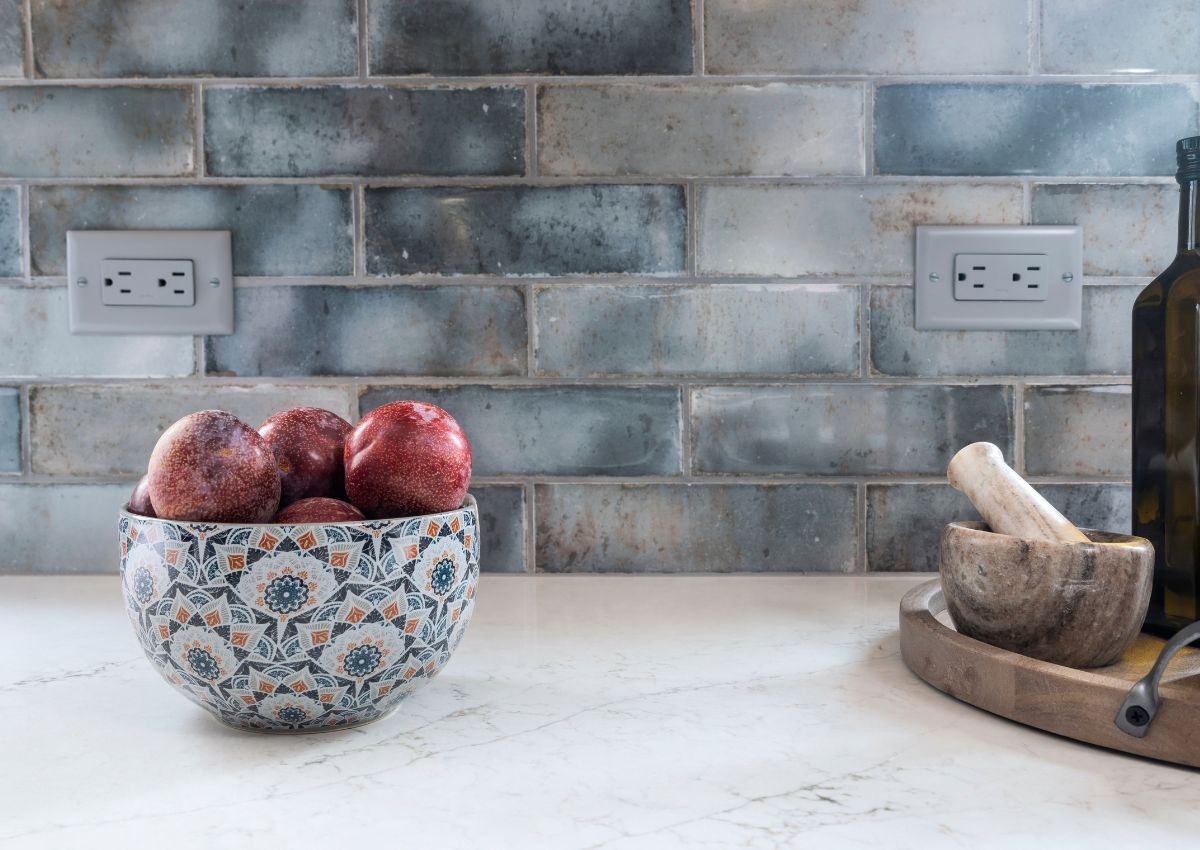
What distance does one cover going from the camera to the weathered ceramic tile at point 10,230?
1029 mm

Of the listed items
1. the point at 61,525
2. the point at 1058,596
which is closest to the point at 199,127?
the point at 61,525

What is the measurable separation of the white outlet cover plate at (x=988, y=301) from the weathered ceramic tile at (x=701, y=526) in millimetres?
235

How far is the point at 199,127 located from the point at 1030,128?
0.95 metres

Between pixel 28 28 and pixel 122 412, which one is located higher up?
pixel 28 28

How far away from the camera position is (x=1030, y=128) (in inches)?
39.9

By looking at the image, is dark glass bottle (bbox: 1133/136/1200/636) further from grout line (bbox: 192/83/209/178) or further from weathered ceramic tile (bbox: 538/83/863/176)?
grout line (bbox: 192/83/209/178)

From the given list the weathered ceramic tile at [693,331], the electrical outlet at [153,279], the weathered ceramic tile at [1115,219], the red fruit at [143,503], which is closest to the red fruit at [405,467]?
the red fruit at [143,503]

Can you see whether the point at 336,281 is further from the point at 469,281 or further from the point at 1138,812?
the point at 1138,812

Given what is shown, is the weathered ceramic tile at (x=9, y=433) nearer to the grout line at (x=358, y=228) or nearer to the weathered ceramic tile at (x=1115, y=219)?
the grout line at (x=358, y=228)

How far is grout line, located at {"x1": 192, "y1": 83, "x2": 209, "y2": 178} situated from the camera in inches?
40.0

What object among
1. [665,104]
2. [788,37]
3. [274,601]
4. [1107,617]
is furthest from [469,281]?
[1107,617]

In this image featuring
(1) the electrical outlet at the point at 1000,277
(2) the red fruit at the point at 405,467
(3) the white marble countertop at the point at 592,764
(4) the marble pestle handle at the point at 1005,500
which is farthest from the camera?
(1) the electrical outlet at the point at 1000,277

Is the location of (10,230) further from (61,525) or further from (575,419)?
(575,419)

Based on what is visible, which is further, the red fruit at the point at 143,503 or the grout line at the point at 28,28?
the grout line at the point at 28,28
